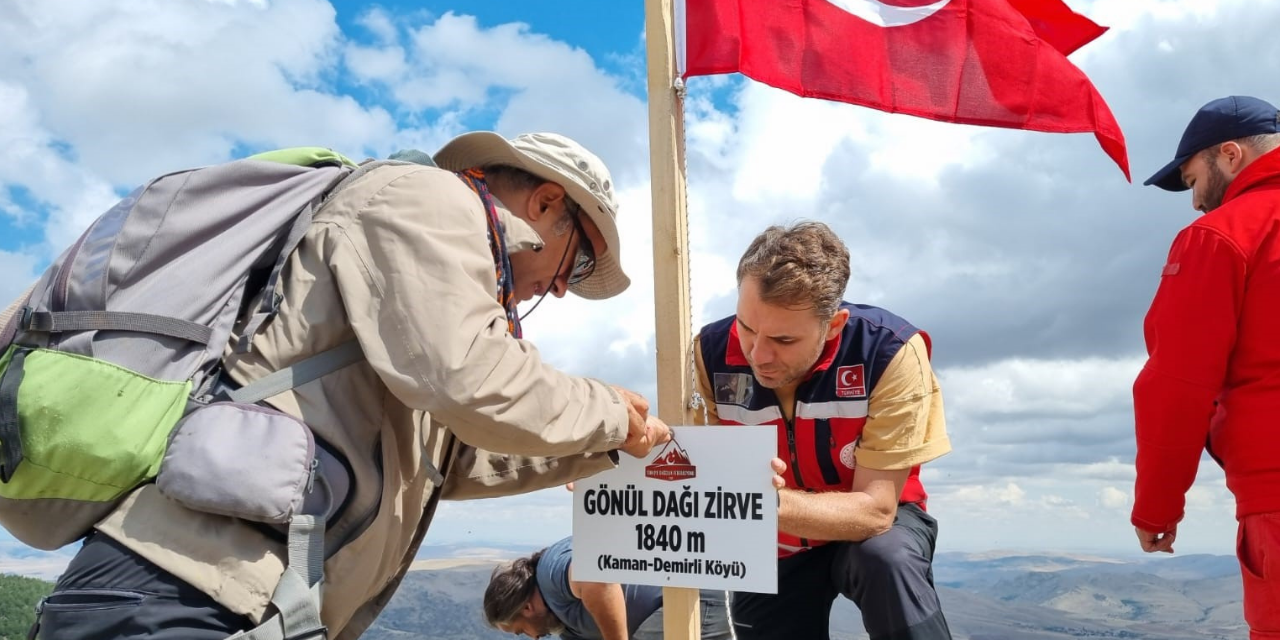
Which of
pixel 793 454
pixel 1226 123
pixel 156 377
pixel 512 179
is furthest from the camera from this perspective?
pixel 1226 123

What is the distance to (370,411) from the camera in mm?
2574

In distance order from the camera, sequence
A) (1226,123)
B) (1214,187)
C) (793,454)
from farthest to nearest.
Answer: (1214,187) → (1226,123) → (793,454)

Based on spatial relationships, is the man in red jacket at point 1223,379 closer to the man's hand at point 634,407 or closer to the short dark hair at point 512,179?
the man's hand at point 634,407

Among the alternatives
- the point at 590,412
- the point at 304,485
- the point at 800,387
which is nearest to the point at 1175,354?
the point at 800,387


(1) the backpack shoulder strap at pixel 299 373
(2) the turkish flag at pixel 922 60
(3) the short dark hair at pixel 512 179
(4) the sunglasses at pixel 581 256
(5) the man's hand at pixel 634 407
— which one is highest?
(2) the turkish flag at pixel 922 60

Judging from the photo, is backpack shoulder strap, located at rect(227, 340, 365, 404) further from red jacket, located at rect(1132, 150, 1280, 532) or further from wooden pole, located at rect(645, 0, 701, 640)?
red jacket, located at rect(1132, 150, 1280, 532)

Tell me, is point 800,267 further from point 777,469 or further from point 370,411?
point 370,411

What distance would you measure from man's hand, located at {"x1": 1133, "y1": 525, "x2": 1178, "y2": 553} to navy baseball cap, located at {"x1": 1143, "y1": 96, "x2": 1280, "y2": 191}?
1815 mm

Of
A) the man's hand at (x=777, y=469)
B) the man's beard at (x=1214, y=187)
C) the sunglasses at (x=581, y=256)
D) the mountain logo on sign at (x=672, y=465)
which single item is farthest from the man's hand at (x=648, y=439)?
the man's beard at (x=1214, y=187)

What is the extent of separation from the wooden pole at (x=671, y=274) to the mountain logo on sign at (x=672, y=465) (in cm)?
23

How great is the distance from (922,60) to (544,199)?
263 cm

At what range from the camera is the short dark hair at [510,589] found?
6254mm

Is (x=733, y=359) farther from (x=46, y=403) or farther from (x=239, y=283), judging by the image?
(x=46, y=403)

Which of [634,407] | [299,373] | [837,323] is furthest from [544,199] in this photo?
[837,323]
